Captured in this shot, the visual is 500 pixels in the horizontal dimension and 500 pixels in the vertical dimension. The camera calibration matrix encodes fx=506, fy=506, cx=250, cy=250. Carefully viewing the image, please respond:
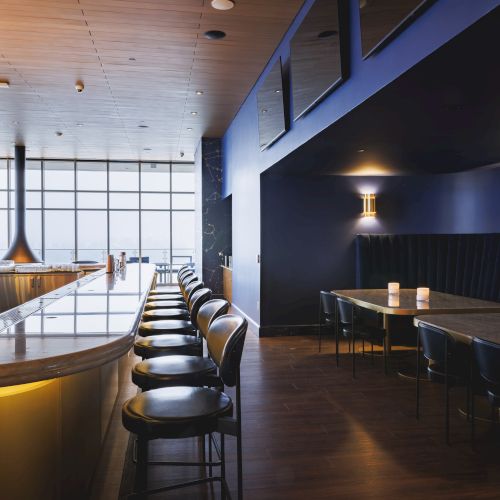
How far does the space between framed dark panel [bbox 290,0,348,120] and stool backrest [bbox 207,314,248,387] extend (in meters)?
2.17

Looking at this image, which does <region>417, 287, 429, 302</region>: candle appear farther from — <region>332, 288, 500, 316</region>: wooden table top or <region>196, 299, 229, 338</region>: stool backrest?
<region>196, 299, 229, 338</region>: stool backrest

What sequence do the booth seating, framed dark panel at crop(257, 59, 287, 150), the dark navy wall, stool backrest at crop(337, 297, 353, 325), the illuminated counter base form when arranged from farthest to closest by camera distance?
the dark navy wall → the booth seating → framed dark panel at crop(257, 59, 287, 150) → stool backrest at crop(337, 297, 353, 325) → the illuminated counter base

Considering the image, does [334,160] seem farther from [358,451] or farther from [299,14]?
[358,451]

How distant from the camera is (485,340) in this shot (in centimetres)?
265

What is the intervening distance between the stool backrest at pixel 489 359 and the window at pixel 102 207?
10.8 m

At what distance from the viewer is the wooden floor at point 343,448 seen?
2508mm

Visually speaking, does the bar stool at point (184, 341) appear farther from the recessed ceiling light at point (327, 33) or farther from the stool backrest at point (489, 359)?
the recessed ceiling light at point (327, 33)

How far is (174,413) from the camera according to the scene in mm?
1789

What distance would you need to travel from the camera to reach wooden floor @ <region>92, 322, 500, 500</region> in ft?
8.23

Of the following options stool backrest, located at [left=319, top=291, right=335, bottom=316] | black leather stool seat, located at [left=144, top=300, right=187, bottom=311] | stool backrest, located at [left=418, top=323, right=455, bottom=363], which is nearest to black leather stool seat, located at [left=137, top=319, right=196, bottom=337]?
black leather stool seat, located at [left=144, top=300, right=187, bottom=311]

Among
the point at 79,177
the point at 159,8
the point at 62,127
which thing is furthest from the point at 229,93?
the point at 79,177

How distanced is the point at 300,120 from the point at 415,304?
1964 mm

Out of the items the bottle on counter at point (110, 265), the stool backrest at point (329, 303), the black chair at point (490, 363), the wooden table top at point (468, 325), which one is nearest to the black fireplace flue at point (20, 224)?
the bottle on counter at point (110, 265)

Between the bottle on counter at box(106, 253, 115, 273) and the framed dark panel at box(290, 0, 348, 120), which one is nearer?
the framed dark panel at box(290, 0, 348, 120)
